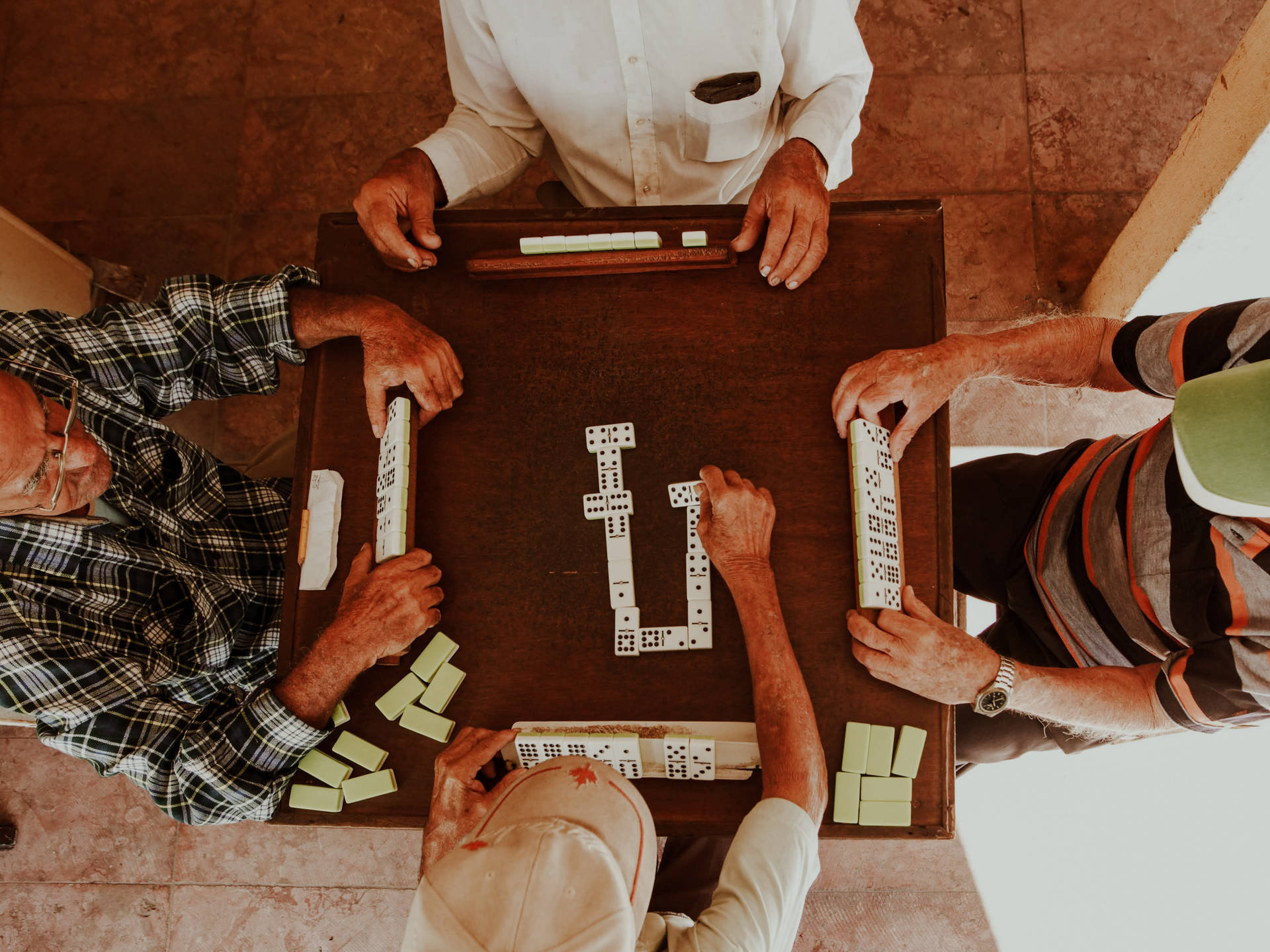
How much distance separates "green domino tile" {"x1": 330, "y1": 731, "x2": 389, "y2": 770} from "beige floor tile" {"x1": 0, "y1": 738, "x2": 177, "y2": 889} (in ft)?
5.72

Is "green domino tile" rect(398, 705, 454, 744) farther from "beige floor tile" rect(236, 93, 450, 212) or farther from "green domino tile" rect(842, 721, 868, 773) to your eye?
"beige floor tile" rect(236, 93, 450, 212)

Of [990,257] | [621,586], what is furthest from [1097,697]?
[990,257]

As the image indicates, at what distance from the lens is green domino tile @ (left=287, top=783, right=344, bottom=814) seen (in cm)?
185

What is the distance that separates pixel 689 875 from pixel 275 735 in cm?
125

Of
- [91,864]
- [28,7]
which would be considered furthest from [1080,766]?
[28,7]

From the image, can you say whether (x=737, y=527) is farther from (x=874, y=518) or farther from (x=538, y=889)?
(x=538, y=889)

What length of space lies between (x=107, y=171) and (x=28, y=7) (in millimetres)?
921

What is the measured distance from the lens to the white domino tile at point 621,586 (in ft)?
6.04

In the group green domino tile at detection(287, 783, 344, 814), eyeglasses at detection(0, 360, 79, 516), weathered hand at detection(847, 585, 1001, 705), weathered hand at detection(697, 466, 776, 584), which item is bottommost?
green domino tile at detection(287, 783, 344, 814)

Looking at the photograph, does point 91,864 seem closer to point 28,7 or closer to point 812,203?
point 812,203

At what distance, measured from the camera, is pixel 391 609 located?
1.81m

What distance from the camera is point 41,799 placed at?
3090mm

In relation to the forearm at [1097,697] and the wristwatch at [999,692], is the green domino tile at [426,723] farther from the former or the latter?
the forearm at [1097,697]

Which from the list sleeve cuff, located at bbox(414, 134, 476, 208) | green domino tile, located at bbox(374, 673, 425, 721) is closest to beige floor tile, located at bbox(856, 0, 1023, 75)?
sleeve cuff, located at bbox(414, 134, 476, 208)
